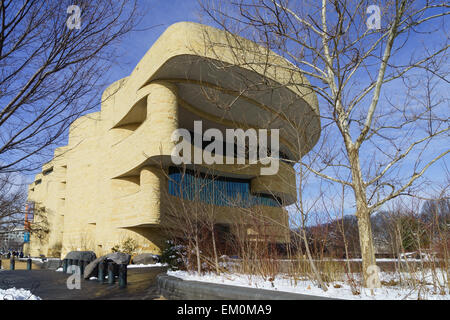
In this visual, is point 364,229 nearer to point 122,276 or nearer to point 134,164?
point 122,276

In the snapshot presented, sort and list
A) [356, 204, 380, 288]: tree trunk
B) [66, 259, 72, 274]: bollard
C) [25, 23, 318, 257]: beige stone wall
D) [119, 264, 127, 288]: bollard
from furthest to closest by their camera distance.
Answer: [25, 23, 318, 257]: beige stone wall → [66, 259, 72, 274]: bollard → [119, 264, 127, 288]: bollard → [356, 204, 380, 288]: tree trunk

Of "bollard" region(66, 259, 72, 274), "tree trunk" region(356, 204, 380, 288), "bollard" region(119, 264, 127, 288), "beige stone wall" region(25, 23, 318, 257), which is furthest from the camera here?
"beige stone wall" region(25, 23, 318, 257)

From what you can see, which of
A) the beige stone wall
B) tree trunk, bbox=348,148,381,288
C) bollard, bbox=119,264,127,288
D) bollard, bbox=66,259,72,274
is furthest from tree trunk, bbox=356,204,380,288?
bollard, bbox=66,259,72,274

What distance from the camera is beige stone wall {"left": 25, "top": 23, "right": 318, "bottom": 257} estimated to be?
68.4ft

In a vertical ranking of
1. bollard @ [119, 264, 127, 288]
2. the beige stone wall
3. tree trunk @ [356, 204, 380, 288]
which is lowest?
bollard @ [119, 264, 127, 288]

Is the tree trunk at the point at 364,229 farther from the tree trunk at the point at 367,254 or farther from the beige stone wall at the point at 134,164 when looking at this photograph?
the beige stone wall at the point at 134,164

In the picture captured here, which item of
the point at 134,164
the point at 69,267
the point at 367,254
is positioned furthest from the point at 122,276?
the point at 134,164

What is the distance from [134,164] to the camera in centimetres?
2300

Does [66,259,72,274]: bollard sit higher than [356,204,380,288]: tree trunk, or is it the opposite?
[356,204,380,288]: tree trunk

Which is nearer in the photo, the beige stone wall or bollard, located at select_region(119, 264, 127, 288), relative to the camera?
bollard, located at select_region(119, 264, 127, 288)

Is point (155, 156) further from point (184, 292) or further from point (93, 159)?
point (184, 292)

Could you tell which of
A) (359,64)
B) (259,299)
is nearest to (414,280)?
(259,299)

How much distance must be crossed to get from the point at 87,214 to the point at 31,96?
2835 cm

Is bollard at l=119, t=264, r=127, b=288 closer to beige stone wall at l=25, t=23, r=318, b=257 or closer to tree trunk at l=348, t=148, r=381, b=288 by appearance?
beige stone wall at l=25, t=23, r=318, b=257
